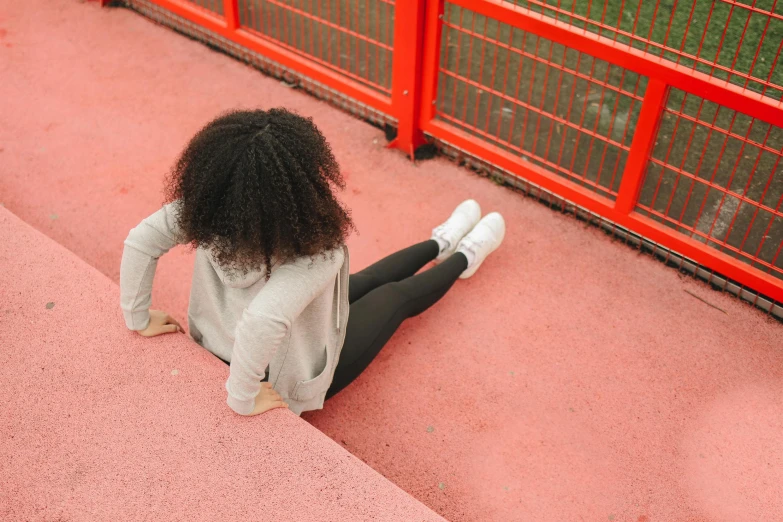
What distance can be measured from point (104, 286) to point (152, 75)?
2194 mm

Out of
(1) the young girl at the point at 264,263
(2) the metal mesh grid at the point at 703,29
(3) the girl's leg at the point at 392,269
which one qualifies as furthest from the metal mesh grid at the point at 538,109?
(1) the young girl at the point at 264,263

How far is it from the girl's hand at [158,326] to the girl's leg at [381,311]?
1.85 ft

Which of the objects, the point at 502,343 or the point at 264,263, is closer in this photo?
the point at 264,263

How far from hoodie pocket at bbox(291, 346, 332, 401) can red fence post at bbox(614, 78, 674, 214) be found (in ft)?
5.36

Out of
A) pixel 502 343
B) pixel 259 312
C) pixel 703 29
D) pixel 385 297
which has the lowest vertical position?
pixel 502 343

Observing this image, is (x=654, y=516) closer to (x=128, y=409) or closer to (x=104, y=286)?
(x=128, y=409)

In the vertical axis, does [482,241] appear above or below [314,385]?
below

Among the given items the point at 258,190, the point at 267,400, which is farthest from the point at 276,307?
the point at 267,400

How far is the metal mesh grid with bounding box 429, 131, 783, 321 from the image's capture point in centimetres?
319

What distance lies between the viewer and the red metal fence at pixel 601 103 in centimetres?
301

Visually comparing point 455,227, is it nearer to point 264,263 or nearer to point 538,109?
point 538,109

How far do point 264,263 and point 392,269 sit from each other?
1078mm

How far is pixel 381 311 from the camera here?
2.67 m

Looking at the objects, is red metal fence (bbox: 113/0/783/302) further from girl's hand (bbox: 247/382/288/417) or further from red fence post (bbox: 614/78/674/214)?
girl's hand (bbox: 247/382/288/417)
